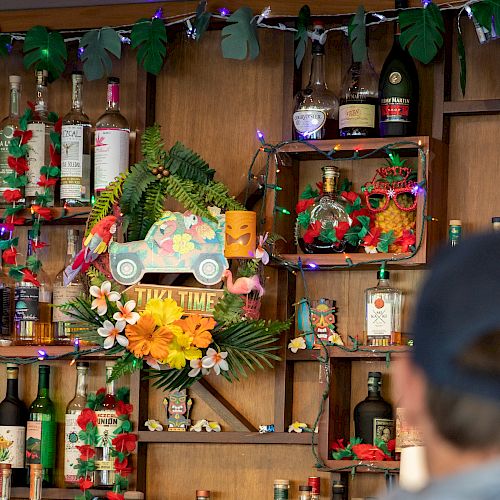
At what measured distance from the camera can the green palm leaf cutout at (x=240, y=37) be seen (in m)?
2.82

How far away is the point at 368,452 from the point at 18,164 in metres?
1.16

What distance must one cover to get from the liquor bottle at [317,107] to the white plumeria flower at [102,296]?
1.95 feet

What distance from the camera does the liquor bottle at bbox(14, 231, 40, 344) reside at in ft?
9.75

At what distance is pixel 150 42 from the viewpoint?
2.93 meters

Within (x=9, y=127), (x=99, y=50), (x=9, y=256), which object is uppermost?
(x=99, y=50)

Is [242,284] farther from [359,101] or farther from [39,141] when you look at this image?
[39,141]

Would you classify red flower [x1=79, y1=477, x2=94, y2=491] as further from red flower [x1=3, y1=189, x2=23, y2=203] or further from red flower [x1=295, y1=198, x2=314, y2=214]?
red flower [x1=295, y1=198, x2=314, y2=214]

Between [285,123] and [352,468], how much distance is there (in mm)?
875

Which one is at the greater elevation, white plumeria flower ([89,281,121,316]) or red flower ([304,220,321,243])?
red flower ([304,220,321,243])

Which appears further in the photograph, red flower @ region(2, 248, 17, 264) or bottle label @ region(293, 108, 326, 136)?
red flower @ region(2, 248, 17, 264)

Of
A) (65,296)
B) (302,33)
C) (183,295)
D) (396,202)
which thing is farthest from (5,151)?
(396,202)

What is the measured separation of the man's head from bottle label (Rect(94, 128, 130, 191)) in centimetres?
229

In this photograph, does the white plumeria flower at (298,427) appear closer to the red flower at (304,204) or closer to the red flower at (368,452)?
the red flower at (368,452)

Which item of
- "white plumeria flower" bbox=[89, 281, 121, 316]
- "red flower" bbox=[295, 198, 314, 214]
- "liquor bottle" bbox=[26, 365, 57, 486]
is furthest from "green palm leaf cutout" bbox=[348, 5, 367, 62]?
"liquor bottle" bbox=[26, 365, 57, 486]
